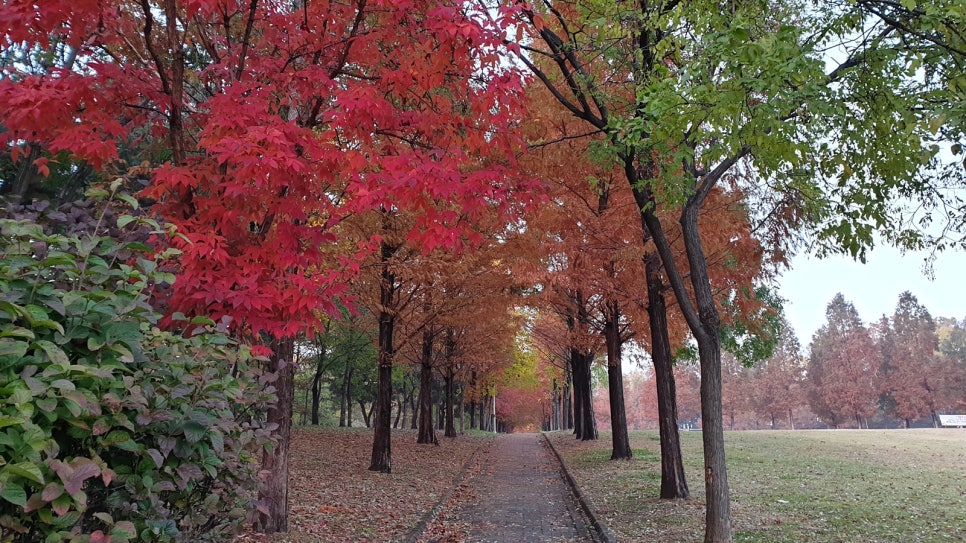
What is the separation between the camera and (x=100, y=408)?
200 centimetres

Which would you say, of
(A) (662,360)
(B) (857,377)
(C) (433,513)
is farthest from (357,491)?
(B) (857,377)

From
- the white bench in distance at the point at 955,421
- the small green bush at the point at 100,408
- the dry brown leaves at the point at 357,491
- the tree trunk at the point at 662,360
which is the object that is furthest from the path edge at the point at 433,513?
the white bench in distance at the point at 955,421

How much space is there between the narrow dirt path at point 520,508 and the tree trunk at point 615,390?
1963 mm

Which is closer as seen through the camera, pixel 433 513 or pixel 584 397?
pixel 433 513

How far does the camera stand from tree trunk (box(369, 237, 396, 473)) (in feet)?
46.4

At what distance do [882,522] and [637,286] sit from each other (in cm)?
691

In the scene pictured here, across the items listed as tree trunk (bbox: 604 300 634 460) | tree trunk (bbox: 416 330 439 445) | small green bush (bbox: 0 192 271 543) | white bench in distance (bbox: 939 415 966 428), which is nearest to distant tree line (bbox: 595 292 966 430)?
white bench in distance (bbox: 939 415 966 428)

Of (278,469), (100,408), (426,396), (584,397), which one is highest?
(100,408)

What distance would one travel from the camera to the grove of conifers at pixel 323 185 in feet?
7.01

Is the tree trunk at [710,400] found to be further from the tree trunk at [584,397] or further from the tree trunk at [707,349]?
the tree trunk at [584,397]

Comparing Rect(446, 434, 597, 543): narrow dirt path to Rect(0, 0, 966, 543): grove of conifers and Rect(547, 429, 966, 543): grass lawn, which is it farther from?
Rect(0, 0, 966, 543): grove of conifers

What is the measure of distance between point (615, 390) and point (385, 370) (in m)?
7.33

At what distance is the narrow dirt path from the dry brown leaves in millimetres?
714

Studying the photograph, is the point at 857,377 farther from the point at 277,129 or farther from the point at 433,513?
the point at 277,129
